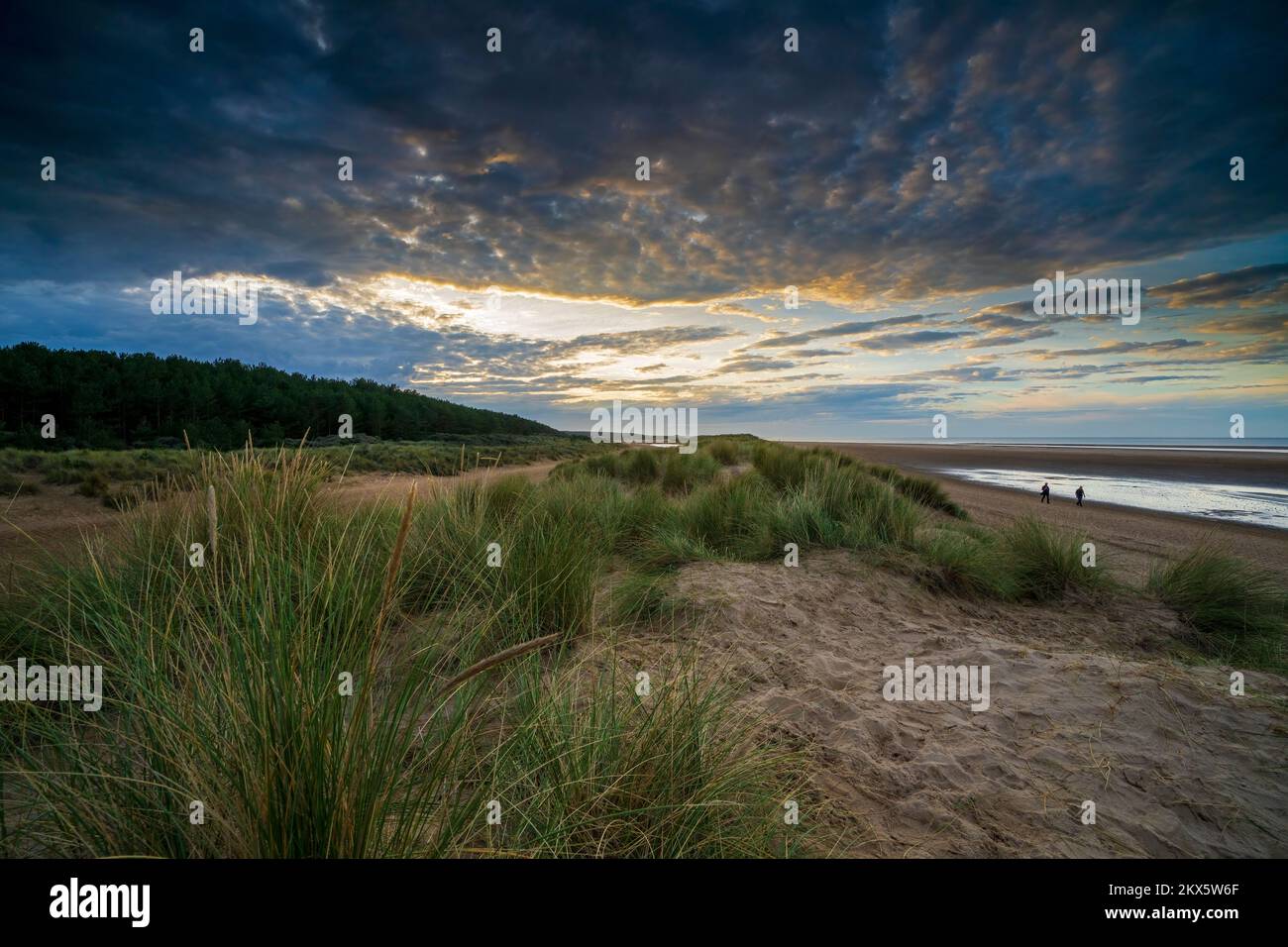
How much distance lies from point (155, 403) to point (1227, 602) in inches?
1893

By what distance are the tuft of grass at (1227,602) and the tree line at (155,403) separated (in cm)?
2361

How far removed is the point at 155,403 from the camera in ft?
113

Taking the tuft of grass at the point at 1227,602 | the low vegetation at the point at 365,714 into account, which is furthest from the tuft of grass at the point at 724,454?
the low vegetation at the point at 365,714

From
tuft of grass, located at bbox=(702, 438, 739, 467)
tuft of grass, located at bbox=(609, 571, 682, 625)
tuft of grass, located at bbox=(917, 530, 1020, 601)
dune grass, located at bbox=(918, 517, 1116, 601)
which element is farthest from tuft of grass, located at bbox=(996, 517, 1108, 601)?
tuft of grass, located at bbox=(702, 438, 739, 467)

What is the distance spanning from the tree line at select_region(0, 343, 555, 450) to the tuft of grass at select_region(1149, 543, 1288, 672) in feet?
77.4

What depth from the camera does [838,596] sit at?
17.5ft

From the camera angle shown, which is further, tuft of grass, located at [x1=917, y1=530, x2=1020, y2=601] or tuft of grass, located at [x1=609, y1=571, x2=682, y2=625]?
tuft of grass, located at [x1=917, y1=530, x2=1020, y2=601]

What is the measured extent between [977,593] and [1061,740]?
10.9 ft

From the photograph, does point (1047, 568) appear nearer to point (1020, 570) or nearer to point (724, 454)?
point (1020, 570)

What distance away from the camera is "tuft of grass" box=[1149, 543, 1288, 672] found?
15.9 feet

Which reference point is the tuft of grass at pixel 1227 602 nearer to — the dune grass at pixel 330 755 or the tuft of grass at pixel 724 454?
the dune grass at pixel 330 755

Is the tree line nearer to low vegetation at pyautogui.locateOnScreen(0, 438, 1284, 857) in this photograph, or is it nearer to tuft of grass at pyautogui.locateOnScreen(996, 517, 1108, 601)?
low vegetation at pyautogui.locateOnScreen(0, 438, 1284, 857)

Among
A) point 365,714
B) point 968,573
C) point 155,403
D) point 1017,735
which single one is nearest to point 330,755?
point 365,714
